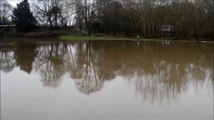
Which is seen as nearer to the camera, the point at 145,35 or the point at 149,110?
the point at 149,110

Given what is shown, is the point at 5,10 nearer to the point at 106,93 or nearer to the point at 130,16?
the point at 130,16

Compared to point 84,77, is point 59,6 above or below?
above

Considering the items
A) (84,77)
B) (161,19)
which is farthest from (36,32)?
(84,77)

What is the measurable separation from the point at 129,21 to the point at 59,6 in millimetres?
12453

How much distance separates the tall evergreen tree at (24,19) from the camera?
54.3 meters

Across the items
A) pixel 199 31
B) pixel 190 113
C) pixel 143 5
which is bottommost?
pixel 190 113

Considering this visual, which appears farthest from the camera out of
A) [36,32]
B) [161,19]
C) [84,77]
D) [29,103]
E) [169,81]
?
[36,32]

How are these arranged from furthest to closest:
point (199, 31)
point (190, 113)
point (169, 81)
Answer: point (199, 31), point (169, 81), point (190, 113)

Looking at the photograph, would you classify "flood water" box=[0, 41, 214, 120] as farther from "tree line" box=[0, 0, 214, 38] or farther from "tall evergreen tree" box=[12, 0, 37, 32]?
"tall evergreen tree" box=[12, 0, 37, 32]

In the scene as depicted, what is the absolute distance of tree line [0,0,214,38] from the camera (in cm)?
4500

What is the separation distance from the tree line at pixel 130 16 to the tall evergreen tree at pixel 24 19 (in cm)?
58

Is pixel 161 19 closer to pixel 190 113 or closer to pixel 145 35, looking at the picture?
pixel 145 35

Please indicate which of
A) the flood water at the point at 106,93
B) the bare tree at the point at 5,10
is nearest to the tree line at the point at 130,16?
the bare tree at the point at 5,10

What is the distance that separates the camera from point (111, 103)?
33.7ft
